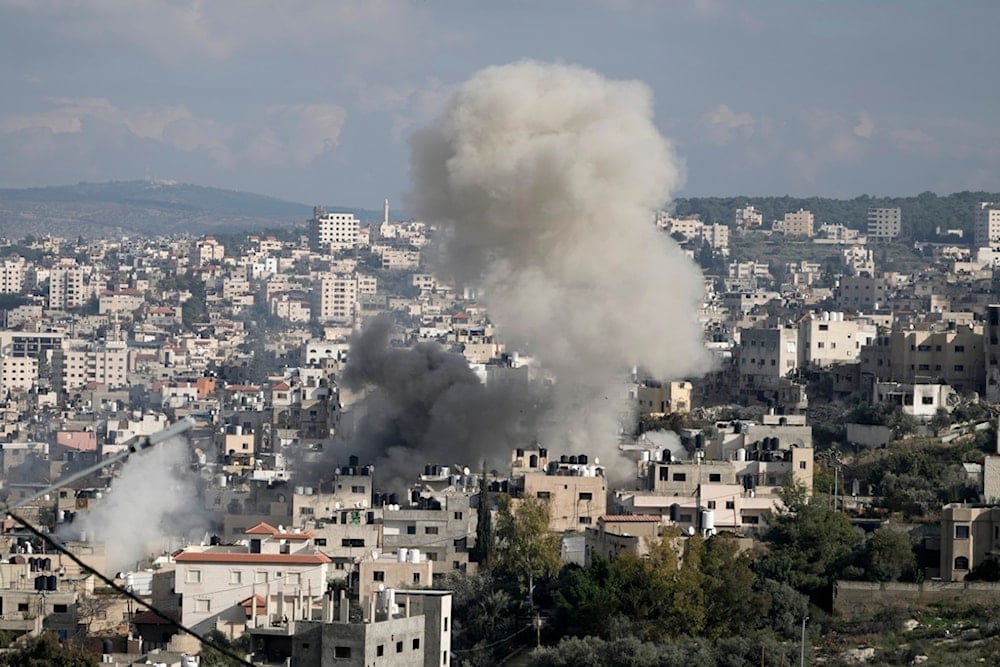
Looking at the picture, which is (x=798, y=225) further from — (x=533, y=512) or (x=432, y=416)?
(x=533, y=512)

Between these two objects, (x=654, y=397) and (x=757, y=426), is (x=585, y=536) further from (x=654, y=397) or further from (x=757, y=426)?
(x=654, y=397)

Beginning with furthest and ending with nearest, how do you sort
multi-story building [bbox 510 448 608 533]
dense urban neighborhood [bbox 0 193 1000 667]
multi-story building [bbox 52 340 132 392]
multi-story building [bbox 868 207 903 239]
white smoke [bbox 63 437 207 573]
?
multi-story building [bbox 868 207 903 239], multi-story building [bbox 52 340 132 392], white smoke [bbox 63 437 207 573], multi-story building [bbox 510 448 608 533], dense urban neighborhood [bbox 0 193 1000 667]

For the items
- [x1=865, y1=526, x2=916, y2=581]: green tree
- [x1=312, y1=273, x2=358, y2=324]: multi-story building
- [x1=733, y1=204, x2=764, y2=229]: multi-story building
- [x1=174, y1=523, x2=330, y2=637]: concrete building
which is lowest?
[x1=174, y1=523, x2=330, y2=637]: concrete building

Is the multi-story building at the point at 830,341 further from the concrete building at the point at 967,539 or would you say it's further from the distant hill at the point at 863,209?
the distant hill at the point at 863,209

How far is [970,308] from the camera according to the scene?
90125mm

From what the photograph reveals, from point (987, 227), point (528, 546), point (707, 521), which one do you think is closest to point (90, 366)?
point (987, 227)

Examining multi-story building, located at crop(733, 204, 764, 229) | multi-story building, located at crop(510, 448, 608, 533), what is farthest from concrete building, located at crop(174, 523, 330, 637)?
multi-story building, located at crop(733, 204, 764, 229)

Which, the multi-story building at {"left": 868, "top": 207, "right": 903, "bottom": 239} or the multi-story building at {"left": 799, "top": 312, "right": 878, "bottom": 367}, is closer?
the multi-story building at {"left": 799, "top": 312, "right": 878, "bottom": 367}

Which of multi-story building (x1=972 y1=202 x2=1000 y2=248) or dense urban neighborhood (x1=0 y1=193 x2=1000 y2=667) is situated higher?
multi-story building (x1=972 y1=202 x2=1000 y2=248)

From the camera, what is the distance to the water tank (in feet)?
127

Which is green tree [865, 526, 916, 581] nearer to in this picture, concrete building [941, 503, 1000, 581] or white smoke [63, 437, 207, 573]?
concrete building [941, 503, 1000, 581]

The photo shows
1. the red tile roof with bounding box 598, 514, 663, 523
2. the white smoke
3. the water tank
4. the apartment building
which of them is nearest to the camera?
the red tile roof with bounding box 598, 514, 663, 523

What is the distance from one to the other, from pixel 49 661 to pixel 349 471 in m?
16.8

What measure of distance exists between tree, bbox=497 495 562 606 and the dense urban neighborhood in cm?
5
